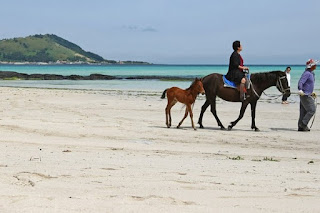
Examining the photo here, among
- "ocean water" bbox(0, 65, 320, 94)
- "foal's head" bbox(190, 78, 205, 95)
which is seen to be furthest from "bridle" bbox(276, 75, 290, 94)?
"ocean water" bbox(0, 65, 320, 94)

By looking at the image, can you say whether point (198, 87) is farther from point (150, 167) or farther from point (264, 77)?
point (150, 167)

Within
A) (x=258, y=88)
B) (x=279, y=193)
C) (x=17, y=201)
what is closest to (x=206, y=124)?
(x=258, y=88)

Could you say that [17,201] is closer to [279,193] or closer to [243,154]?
[279,193]

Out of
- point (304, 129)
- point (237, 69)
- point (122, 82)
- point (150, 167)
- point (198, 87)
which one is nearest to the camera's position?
point (150, 167)

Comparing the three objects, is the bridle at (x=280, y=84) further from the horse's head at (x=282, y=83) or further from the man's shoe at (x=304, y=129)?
the man's shoe at (x=304, y=129)

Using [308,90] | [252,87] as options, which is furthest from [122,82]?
[308,90]

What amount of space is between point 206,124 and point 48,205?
10.2 m

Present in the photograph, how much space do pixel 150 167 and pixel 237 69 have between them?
285 inches

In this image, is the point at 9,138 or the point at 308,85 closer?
the point at 9,138

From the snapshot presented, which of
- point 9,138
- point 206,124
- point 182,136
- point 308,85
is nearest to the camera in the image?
point 9,138

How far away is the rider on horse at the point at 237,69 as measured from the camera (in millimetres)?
13766

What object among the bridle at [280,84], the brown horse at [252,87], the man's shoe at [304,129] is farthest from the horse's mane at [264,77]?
the man's shoe at [304,129]

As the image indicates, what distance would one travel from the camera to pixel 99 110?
18.3m

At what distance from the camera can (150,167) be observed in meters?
7.36
